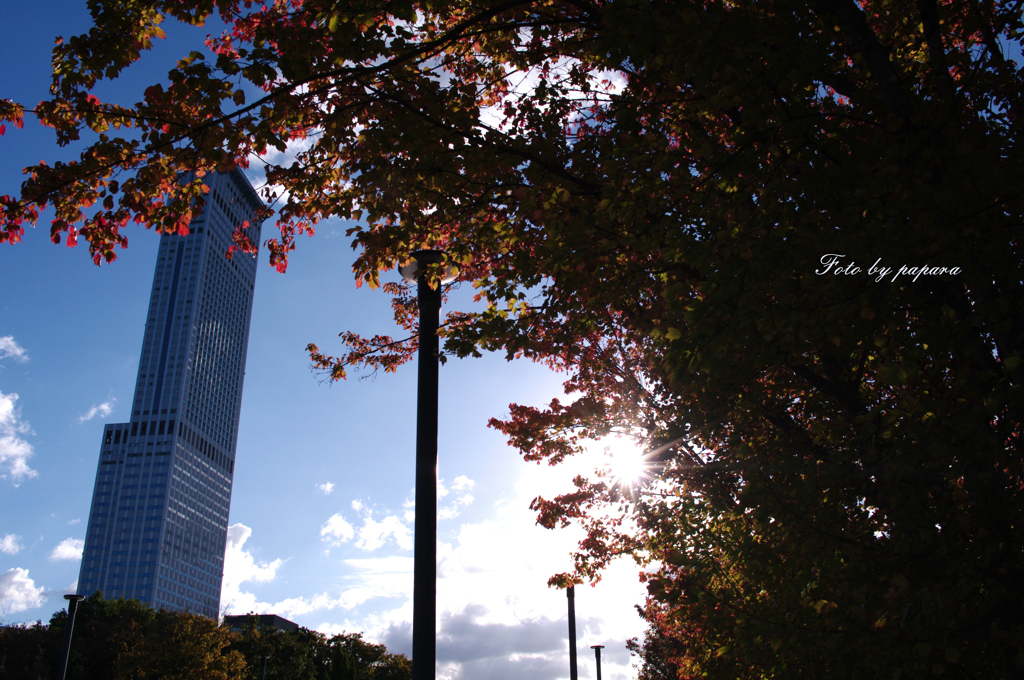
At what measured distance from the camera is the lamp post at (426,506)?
4398mm

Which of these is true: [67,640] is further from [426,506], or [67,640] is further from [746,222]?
[746,222]

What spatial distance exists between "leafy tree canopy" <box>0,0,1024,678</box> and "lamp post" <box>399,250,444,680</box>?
62 centimetres

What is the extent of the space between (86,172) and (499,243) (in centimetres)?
389

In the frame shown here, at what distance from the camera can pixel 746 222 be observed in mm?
4359

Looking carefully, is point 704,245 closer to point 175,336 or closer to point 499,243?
point 499,243

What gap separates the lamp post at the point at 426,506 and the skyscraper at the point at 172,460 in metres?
175

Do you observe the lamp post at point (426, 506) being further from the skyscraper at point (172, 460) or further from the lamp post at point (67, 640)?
the skyscraper at point (172, 460)

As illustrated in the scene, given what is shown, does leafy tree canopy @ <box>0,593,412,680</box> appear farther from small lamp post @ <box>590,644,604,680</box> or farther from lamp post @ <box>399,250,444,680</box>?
lamp post @ <box>399,250,444,680</box>

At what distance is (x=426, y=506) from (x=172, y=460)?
641 ft

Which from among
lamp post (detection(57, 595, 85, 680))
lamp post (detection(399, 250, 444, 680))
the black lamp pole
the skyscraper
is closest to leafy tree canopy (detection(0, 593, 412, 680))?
lamp post (detection(57, 595, 85, 680))

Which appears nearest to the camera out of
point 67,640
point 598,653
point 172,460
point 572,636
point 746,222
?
point 746,222

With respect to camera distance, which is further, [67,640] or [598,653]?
[598,653]

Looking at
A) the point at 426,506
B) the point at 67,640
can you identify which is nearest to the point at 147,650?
the point at 67,640

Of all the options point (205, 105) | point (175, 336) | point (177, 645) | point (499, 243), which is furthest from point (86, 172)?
point (175, 336)
